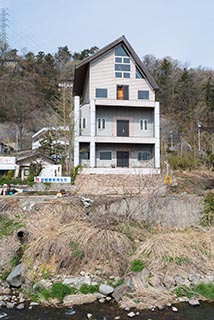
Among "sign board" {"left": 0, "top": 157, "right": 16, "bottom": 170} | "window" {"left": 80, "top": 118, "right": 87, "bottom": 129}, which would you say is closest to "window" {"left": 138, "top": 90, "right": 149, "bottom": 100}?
"window" {"left": 80, "top": 118, "right": 87, "bottom": 129}

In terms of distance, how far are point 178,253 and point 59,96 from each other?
27865 mm

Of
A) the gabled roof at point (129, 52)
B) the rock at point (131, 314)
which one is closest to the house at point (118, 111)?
the gabled roof at point (129, 52)

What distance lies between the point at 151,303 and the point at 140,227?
4086 mm

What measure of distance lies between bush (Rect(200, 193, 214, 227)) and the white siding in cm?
1319

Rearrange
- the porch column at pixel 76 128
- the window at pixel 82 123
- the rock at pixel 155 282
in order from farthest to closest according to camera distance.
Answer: the window at pixel 82 123, the porch column at pixel 76 128, the rock at pixel 155 282

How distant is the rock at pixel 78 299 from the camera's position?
7993 mm

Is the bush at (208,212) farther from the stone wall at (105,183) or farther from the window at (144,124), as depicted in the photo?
the window at (144,124)

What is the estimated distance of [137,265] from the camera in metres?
9.09

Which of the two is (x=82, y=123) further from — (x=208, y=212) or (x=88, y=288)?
(x=88, y=288)

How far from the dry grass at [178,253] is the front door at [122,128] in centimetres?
1454

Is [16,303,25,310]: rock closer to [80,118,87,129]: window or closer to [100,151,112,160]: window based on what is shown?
[100,151,112,160]: window

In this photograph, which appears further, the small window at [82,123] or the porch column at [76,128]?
the small window at [82,123]

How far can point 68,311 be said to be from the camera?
761cm

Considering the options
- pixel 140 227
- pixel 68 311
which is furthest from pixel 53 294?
pixel 140 227
